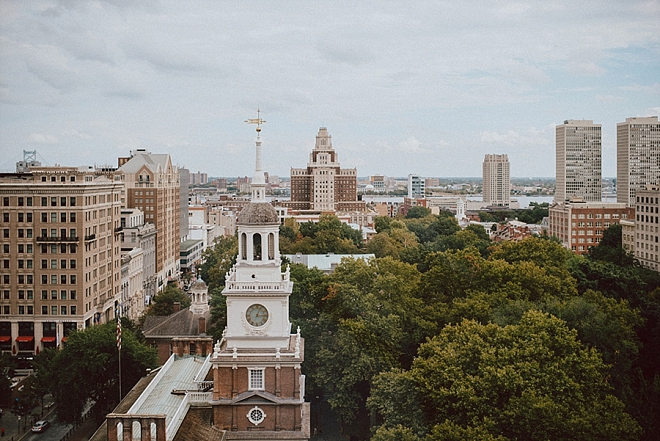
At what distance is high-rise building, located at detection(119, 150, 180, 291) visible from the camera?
362 feet

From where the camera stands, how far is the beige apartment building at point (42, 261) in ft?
222

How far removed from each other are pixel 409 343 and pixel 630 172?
9402cm

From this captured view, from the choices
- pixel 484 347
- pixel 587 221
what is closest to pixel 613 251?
pixel 587 221

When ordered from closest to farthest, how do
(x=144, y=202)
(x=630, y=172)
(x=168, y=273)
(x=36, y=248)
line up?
(x=36, y=248) < (x=144, y=202) < (x=168, y=273) < (x=630, y=172)

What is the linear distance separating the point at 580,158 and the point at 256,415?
15035 cm

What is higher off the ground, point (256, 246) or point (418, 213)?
point (256, 246)

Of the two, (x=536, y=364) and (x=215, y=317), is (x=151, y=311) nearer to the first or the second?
(x=215, y=317)

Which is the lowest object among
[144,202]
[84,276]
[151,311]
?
[151,311]

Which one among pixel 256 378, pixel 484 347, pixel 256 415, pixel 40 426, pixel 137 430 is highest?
pixel 484 347

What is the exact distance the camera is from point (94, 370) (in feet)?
148

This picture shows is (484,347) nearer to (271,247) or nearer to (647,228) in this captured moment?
(271,247)

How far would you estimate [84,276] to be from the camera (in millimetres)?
69312

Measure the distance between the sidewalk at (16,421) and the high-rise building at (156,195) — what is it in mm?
55250

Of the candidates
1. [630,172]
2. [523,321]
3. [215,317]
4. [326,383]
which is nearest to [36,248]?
[215,317]
